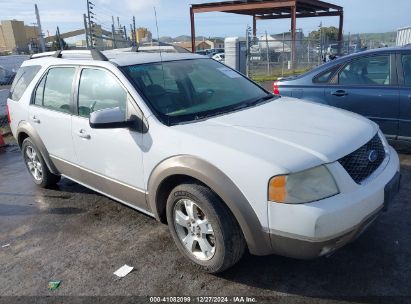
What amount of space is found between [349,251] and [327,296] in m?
0.64

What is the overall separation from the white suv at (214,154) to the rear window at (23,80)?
0.41 m

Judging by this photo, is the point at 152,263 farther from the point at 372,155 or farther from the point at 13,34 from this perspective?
the point at 13,34

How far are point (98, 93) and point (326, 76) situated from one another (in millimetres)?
3478

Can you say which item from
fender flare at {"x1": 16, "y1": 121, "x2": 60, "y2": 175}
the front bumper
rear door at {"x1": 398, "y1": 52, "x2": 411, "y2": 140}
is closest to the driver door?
fender flare at {"x1": 16, "y1": 121, "x2": 60, "y2": 175}

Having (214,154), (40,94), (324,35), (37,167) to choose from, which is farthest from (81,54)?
(324,35)

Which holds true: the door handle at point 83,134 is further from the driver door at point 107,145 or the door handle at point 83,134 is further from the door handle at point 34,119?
the door handle at point 34,119

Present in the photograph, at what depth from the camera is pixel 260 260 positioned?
327 centimetres

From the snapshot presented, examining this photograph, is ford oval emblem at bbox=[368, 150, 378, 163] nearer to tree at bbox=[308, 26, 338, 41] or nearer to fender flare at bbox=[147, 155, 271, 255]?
fender flare at bbox=[147, 155, 271, 255]

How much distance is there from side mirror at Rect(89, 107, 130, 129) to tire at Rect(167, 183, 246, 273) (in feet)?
2.38

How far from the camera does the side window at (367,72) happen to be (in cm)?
532

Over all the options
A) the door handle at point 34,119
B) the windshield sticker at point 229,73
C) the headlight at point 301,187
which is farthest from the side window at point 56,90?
the headlight at point 301,187

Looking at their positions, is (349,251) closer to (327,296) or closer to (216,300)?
(327,296)

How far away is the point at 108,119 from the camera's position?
3199 millimetres

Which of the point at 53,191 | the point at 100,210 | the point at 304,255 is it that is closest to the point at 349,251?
the point at 304,255
